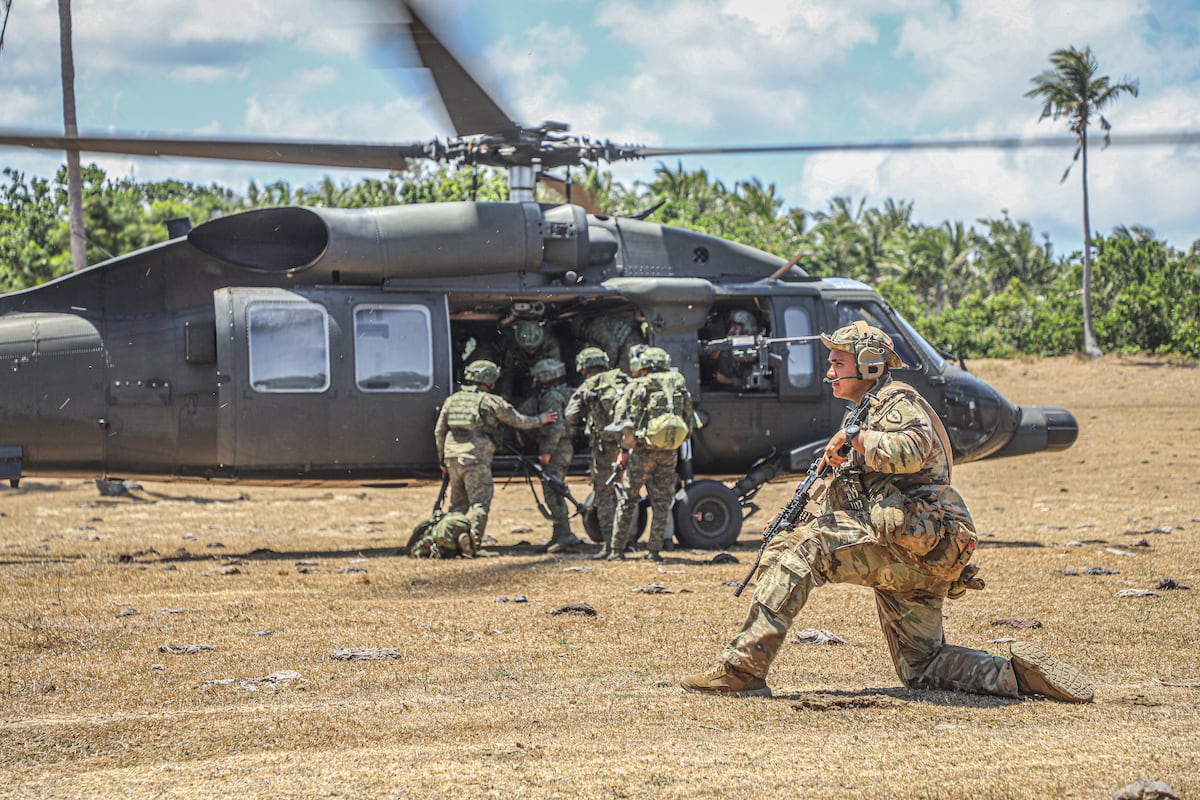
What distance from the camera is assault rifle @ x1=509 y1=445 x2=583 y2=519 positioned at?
1209 cm

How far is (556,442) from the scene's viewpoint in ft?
39.9

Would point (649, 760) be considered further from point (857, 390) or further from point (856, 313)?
point (856, 313)

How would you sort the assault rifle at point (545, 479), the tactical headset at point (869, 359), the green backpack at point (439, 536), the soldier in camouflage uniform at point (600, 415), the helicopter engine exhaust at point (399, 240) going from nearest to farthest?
1. the tactical headset at point (869, 359)
2. the green backpack at point (439, 536)
3. the soldier in camouflage uniform at point (600, 415)
4. the helicopter engine exhaust at point (399, 240)
5. the assault rifle at point (545, 479)

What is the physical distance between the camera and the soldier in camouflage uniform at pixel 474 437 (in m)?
11.5

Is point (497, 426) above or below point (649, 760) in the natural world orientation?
above

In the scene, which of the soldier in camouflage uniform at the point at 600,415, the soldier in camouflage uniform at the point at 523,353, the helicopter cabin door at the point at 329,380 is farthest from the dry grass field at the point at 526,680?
the soldier in camouflage uniform at the point at 523,353

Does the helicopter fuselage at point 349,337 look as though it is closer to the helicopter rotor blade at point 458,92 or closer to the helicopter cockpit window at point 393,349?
the helicopter cockpit window at point 393,349

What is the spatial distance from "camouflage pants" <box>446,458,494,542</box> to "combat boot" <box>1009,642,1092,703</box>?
6.52 metres

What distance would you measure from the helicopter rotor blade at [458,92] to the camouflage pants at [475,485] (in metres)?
2.99

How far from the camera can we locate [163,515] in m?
16.2

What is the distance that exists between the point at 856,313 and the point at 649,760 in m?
9.17

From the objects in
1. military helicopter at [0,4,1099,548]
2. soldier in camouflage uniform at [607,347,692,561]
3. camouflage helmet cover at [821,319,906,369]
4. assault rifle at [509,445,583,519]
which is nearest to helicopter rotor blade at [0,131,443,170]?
military helicopter at [0,4,1099,548]

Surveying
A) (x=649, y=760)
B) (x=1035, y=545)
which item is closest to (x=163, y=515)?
(x=1035, y=545)

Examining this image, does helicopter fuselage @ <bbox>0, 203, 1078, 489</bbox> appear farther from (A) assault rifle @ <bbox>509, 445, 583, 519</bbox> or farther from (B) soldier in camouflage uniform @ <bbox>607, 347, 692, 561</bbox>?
(B) soldier in camouflage uniform @ <bbox>607, 347, 692, 561</bbox>
